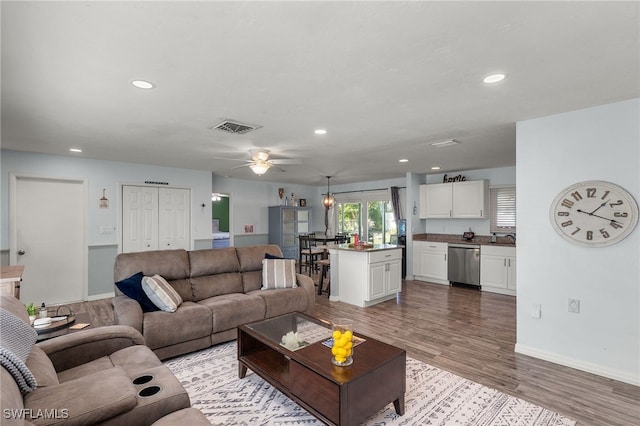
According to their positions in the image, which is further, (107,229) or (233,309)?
(107,229)

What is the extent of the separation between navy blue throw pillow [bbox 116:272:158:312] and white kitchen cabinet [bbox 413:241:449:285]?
5.29 m

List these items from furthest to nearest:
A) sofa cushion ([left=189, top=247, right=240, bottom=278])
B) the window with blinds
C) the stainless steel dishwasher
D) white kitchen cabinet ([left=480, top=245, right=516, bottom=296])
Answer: the window with blinds < the stainless steel dishwasher < white kitchen cabinet ([left=480, top=245, right=516, bottom=296]) < sofa cushion ([left=189, top=247, right=240, bottom=278])

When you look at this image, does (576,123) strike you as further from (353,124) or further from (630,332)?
(353,124)

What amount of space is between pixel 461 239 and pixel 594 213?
387cm

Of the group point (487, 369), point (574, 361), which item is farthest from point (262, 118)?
point (574, 361)

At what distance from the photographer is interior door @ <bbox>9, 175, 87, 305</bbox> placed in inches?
182

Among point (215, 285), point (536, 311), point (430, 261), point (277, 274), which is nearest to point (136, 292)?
point (215, 285)

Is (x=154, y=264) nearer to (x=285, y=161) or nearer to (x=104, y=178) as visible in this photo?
(x=285, y=161)

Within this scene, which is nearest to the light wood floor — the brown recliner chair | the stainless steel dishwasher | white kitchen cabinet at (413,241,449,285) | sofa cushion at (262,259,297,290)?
the stainless steel dishwasher

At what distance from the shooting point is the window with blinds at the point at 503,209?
595cm

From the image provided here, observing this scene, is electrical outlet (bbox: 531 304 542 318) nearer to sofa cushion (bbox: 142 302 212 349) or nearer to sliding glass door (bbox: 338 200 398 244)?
sofa cushion (bbox: 142 302 212 349)

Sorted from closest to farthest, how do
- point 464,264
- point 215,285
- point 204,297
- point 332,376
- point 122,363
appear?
1. point 332,376
2. point 122,363
3. point 204,297
4. point 215,285
5. point 464,264

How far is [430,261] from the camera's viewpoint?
21.3 feet

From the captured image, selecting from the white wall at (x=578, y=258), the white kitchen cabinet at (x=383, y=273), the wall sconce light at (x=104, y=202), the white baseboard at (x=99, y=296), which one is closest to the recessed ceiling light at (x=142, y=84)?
the white wall at (x=578, y=258)
